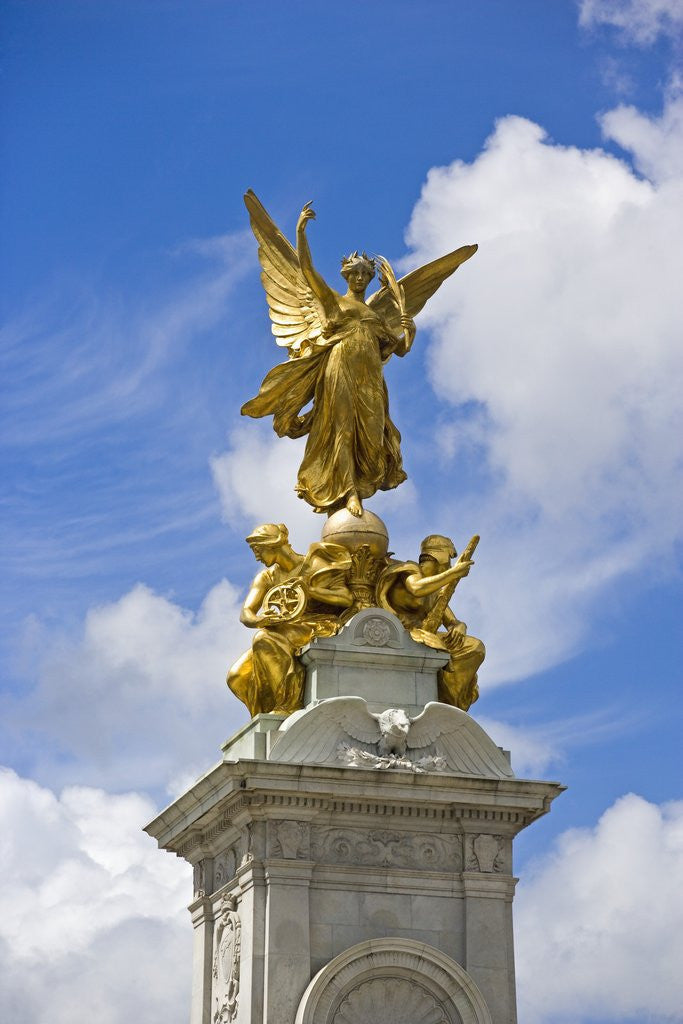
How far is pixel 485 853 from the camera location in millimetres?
24734

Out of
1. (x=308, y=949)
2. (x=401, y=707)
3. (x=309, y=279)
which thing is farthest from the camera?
(x=309, y=279)

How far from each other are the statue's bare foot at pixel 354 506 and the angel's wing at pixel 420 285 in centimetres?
278

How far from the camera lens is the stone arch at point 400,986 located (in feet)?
77.7

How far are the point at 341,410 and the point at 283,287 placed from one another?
2.18 m

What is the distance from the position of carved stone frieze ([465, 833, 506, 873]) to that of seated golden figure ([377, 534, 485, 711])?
190cm

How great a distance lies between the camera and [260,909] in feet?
78.4

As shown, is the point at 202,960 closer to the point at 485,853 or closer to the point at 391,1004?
the point at 391,1004

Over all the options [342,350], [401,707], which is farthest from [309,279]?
[401,707]

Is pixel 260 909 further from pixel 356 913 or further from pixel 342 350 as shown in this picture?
pixel 342 350

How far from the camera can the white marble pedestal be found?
2377 centimetres

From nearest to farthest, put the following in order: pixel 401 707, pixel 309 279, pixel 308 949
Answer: pixel 308 949 < pixel 401 707 < pixel 309 279

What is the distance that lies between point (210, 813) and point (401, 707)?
2657 millimetres

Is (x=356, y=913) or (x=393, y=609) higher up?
(x=393, y=609)

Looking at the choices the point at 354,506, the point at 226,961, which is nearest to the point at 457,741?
the point at 354,506
